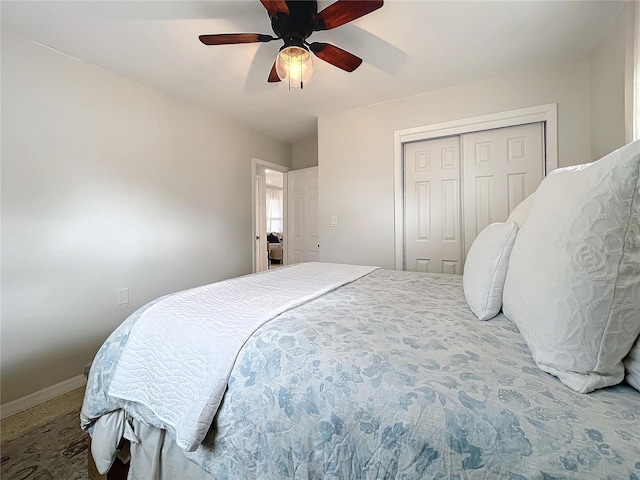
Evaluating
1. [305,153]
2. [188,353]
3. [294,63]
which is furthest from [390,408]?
[305,153]

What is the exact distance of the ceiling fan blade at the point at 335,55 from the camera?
5.47 ft

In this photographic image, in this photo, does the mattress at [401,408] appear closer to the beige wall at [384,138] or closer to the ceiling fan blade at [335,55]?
the ceiling fan blade at [335,55]

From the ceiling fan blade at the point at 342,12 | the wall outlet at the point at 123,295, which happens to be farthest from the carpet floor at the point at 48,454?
the ceiling fan blade at the point at 342,12

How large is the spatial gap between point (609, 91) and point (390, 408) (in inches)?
99.7

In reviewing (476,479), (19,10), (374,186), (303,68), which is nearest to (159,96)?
(19,10)

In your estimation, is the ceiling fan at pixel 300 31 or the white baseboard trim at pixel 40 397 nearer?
the ceiling fan at pixel 300 31

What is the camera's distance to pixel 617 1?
1.56m

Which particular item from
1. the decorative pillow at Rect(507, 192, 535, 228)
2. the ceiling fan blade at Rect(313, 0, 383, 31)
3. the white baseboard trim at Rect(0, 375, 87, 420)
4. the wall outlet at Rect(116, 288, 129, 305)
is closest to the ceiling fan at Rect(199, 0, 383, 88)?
the ceiling fan blade at Rect(313, 0, 383, 31)

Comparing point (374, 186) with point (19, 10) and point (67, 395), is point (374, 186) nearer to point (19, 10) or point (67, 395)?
point (19, 10)

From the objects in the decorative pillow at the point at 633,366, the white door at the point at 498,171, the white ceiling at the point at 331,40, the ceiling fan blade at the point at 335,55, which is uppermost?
the white ceiling at the point at 331,40

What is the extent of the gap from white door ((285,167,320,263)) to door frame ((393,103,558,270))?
138 centimetres

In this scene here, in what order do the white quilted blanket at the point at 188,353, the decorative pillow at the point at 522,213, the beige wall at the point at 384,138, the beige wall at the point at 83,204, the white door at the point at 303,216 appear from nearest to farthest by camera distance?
1. the white quilted blanket at the point at 188,353
2. the decorative pillow at the point at 522,213
3. the beige wall at the point at 83,204
4. the beige wall at the point at 384,138
5. the white door at the point at 303,216

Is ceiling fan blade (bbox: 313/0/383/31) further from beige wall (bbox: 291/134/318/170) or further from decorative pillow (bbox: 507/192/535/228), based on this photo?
beige wall (bbox: 291/134/318/170)

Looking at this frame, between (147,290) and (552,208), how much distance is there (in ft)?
9.38
